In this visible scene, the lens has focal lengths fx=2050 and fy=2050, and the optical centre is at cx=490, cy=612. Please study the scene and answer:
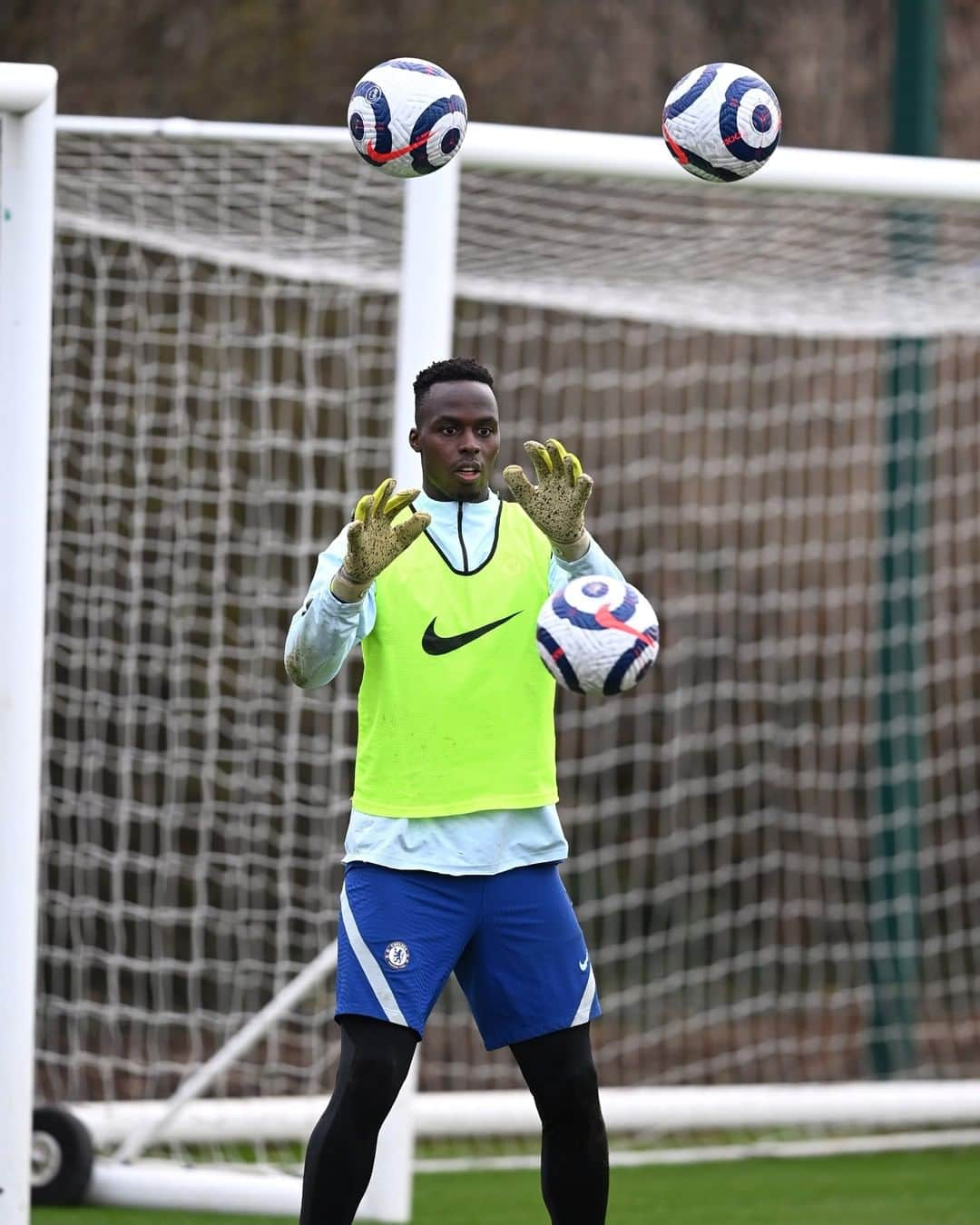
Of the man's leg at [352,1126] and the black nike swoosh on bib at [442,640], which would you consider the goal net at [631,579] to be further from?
the man's leg at [352,1126]

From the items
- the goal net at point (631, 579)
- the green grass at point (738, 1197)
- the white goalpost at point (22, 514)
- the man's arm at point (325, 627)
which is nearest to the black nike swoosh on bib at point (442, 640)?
the man's arm at point (325, 627)

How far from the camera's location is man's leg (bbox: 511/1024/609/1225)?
3.79 meters

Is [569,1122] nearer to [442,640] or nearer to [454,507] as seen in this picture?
[442,640]

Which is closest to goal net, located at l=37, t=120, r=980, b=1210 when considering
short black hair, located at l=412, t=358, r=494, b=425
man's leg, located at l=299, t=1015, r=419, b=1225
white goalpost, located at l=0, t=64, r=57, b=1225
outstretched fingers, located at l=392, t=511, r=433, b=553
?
white goalpost, located at l=0, t=64, r=57, b=1225

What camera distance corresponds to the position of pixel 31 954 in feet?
15.1

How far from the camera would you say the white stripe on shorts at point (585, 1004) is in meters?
3.81

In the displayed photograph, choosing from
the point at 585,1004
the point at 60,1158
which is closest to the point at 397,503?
the point at 585,1004

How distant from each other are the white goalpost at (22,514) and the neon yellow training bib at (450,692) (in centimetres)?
111

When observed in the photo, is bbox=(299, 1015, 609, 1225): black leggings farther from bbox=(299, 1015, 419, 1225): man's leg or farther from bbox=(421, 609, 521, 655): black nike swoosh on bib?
bbox=(421, 609, 521, 655): black nike swoosh on bib

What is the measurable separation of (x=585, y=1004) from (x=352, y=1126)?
0.49 meters

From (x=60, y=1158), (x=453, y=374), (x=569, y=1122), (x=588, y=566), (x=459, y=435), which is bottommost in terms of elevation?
(x=60, y=1158)

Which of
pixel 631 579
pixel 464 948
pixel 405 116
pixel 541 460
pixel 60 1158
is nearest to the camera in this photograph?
pixel 541 460

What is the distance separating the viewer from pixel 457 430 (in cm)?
385

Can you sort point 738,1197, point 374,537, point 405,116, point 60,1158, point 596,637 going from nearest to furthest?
point 596,637 < point 374,537 < point 405,116 < point 60,1158 < point 738,1197
